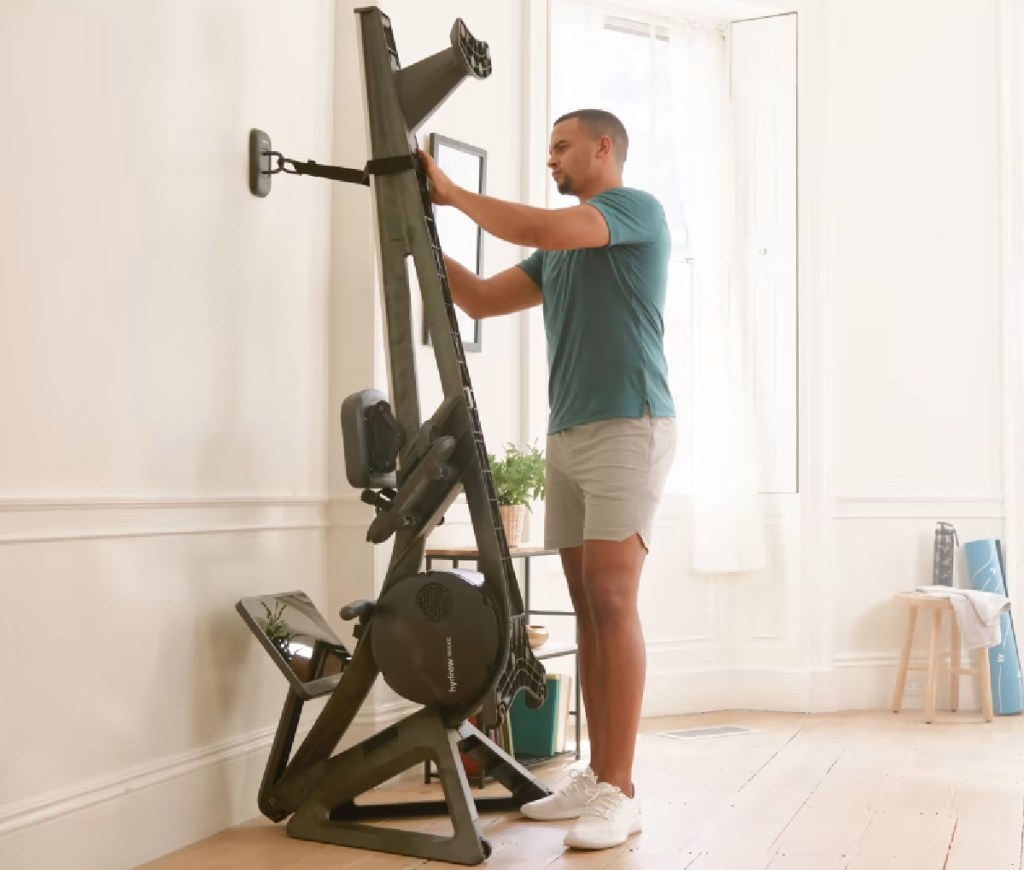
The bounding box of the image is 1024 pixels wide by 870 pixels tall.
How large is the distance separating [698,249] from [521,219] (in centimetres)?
222

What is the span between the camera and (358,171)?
292 centimetres

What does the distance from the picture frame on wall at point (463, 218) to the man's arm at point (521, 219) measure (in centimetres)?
101

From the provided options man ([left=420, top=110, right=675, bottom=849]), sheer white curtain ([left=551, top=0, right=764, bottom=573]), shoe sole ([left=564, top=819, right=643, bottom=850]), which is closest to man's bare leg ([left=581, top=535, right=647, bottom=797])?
man ([left=420, top=110, right=675, bottom=849])

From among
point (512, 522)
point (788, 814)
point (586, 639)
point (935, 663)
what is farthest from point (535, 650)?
point (935, 663)

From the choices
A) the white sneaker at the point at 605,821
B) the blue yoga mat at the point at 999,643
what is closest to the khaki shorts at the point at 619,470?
the white sneaker at the point at 605,821

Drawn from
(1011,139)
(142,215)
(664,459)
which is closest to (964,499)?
(1011,139)

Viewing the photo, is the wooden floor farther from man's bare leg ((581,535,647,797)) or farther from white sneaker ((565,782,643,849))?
man's bare leg ((581,535,647,797))

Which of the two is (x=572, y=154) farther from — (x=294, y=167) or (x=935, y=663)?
(x=935, y=663)

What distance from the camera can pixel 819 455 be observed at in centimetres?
476

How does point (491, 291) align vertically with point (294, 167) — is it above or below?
below

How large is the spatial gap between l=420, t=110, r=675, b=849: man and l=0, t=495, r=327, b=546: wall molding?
655 mm

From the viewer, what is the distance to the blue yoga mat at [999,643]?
4715 mm

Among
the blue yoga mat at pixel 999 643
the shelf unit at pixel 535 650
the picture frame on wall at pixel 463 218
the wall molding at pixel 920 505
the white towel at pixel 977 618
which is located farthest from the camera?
the wall molding at pixel 920 505

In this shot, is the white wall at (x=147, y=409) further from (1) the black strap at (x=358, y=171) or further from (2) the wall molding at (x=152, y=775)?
(1) the black strap at (x=358, y=171)
